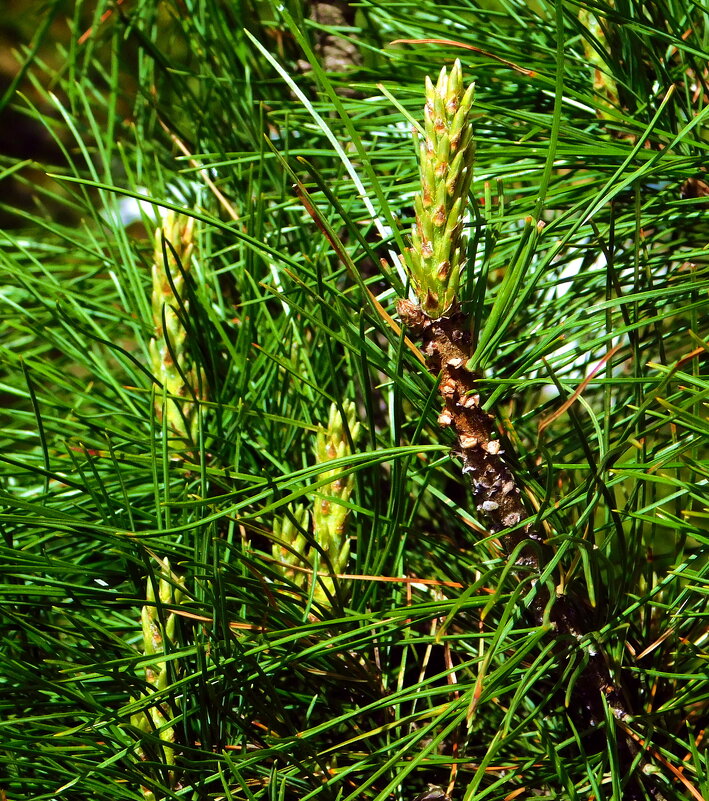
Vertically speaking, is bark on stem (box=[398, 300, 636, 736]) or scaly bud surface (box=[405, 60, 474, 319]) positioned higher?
scaly bud surface (box=[405, 60, 474, 319])

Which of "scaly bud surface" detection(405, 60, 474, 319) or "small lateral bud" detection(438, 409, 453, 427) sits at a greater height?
"scaly bud surface" detection(405, 60, 474, 319)

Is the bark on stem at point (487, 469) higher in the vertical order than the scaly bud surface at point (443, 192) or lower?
lower

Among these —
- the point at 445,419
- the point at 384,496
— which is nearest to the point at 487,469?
the point at 445,419

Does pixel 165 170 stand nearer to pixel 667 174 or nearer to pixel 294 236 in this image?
pixel 294 236

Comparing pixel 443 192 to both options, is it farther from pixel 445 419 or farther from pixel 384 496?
pixel 384 496

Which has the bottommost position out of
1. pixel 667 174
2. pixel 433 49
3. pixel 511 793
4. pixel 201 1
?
pixel 511 793

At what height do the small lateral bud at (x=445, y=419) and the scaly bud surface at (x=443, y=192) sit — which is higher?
the scaly bud surface at (x=443, y=192)

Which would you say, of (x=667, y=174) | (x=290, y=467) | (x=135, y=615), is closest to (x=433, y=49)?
(x=667, y=174)

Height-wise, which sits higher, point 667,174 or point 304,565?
point 667,174
